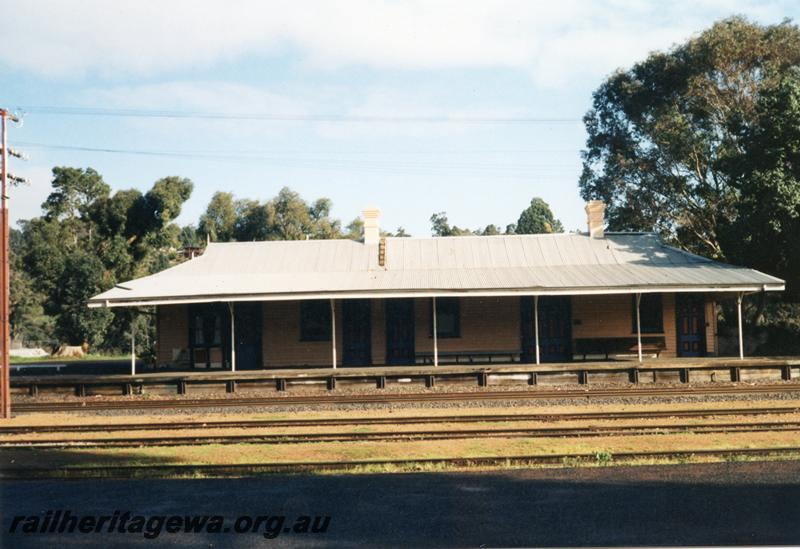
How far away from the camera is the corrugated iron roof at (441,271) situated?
843 inches

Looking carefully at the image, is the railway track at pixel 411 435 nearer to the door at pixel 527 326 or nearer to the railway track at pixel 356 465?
the railway track at pixel 356 465

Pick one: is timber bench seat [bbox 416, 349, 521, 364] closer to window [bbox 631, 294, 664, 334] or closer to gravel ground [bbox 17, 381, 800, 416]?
window [bbox 631, 294, 664, 334]

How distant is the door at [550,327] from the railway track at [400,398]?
5.58 meters

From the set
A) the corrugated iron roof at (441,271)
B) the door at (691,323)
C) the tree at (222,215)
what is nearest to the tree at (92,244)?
the tree at (222,215)

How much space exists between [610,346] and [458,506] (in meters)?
16.5

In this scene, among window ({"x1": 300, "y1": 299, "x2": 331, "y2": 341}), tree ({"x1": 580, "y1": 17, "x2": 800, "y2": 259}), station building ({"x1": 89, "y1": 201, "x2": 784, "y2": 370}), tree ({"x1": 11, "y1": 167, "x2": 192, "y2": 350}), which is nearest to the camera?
station building ({"x1": 89, "y1": 201, "x2": 784, "y2": 370})

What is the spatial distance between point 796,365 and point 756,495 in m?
13.6

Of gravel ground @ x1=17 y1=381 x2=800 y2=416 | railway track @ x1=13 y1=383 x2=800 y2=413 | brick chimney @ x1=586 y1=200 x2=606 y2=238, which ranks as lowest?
gravel ground @ x1=17 y1=381 x2=800 y2=416

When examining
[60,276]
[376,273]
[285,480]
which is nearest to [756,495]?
[285,480]

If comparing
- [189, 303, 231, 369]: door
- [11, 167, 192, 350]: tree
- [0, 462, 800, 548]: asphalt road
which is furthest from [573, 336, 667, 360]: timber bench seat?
[11, 167, 192, 350]: tree

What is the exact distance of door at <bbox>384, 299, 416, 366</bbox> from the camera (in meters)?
24.2

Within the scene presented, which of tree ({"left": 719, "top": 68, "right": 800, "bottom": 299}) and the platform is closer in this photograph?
the platform

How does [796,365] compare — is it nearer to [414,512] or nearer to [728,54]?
[414,512]

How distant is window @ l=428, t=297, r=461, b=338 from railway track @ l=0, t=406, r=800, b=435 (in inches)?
357
